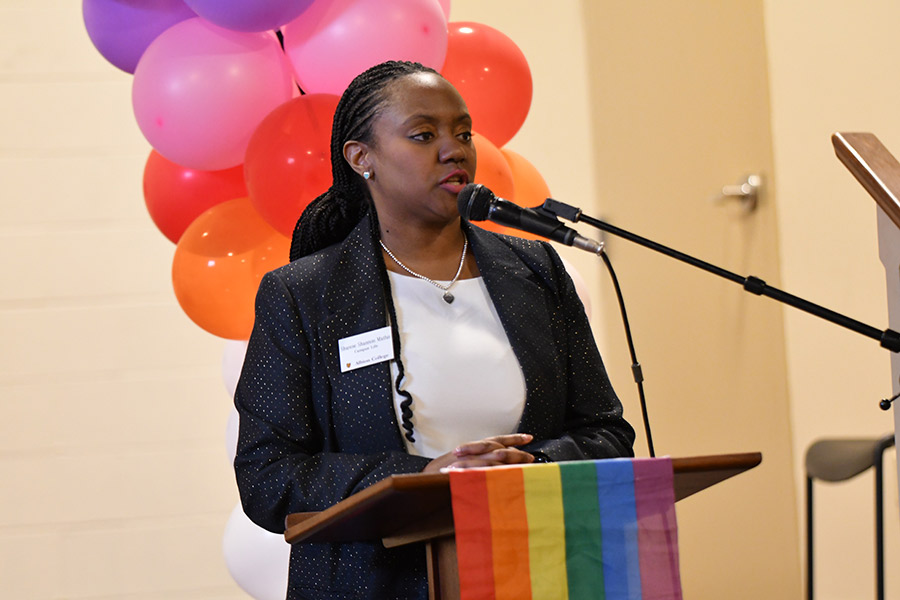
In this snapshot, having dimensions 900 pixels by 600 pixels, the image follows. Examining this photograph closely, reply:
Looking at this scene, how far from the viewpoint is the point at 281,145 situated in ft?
7.21

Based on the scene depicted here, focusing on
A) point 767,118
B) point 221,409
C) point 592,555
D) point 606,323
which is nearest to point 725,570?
point 606,323

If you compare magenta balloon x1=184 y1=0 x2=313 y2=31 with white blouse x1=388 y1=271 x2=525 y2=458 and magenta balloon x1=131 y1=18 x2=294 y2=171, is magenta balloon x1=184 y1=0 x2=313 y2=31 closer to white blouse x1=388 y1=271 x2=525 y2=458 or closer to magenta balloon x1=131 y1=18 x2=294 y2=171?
magenta balloon x1=131 y1=18 x2=294 y2=171

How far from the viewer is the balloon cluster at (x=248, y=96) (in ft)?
7.28

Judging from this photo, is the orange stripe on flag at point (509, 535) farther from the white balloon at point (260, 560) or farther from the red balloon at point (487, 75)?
the red balloon at point (487, 75)

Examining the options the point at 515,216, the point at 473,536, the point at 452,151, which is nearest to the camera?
the point at 473,536

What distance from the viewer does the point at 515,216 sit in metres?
1.46

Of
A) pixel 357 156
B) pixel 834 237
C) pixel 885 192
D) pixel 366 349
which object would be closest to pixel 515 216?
pixel 366 349

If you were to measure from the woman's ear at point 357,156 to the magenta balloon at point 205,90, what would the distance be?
1.89 feet

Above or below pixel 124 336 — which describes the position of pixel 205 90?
above

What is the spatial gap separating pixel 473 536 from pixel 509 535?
47 millimetres

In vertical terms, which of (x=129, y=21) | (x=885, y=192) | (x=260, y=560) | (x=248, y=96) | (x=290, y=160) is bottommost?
(x=260, y=560)

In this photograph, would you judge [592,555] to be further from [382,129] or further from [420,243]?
[382,129]

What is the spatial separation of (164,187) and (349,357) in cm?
119

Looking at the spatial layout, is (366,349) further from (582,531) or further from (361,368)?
(582,531)
